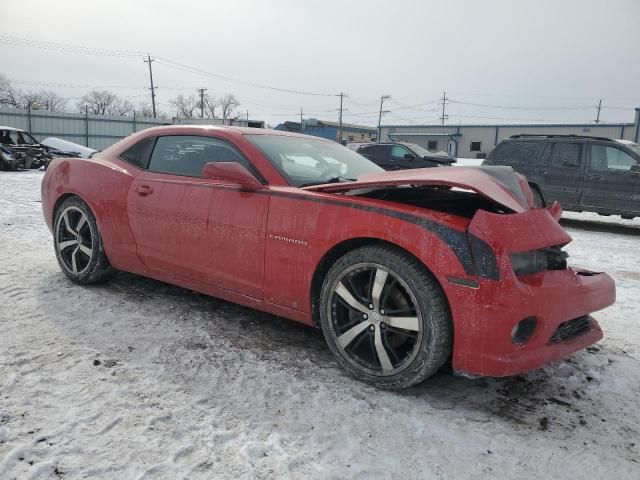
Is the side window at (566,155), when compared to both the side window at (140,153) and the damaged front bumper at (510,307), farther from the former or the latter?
the side window at (140,153)

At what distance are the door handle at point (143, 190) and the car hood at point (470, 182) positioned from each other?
1311 mm

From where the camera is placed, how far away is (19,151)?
16328 millimetres

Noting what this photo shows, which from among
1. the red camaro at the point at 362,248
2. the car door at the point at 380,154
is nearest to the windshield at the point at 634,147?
the car door at the point at 380,154

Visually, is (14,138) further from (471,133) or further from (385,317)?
(471,133)

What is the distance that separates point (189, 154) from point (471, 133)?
157 ft

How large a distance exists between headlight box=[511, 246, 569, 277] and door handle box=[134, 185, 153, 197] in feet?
8.19

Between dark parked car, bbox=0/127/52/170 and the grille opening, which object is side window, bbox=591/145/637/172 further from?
dark parked car, bbox=0/127/52/170

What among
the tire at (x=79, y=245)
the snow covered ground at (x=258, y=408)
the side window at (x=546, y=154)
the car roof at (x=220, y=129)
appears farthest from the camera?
the side window at (x=546, y=154)

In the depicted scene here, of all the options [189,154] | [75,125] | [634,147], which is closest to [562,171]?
[634,147]

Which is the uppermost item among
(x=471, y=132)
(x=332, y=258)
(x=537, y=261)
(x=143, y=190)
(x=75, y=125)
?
(x=471, y=132)

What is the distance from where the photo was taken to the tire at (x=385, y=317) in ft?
7.50

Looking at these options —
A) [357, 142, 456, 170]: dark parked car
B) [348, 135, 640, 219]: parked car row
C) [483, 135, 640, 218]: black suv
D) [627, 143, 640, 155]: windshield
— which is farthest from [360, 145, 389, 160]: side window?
[627, 143, 640, 155]: windshield

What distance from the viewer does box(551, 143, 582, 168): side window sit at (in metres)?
8.66

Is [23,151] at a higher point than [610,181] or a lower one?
lower
